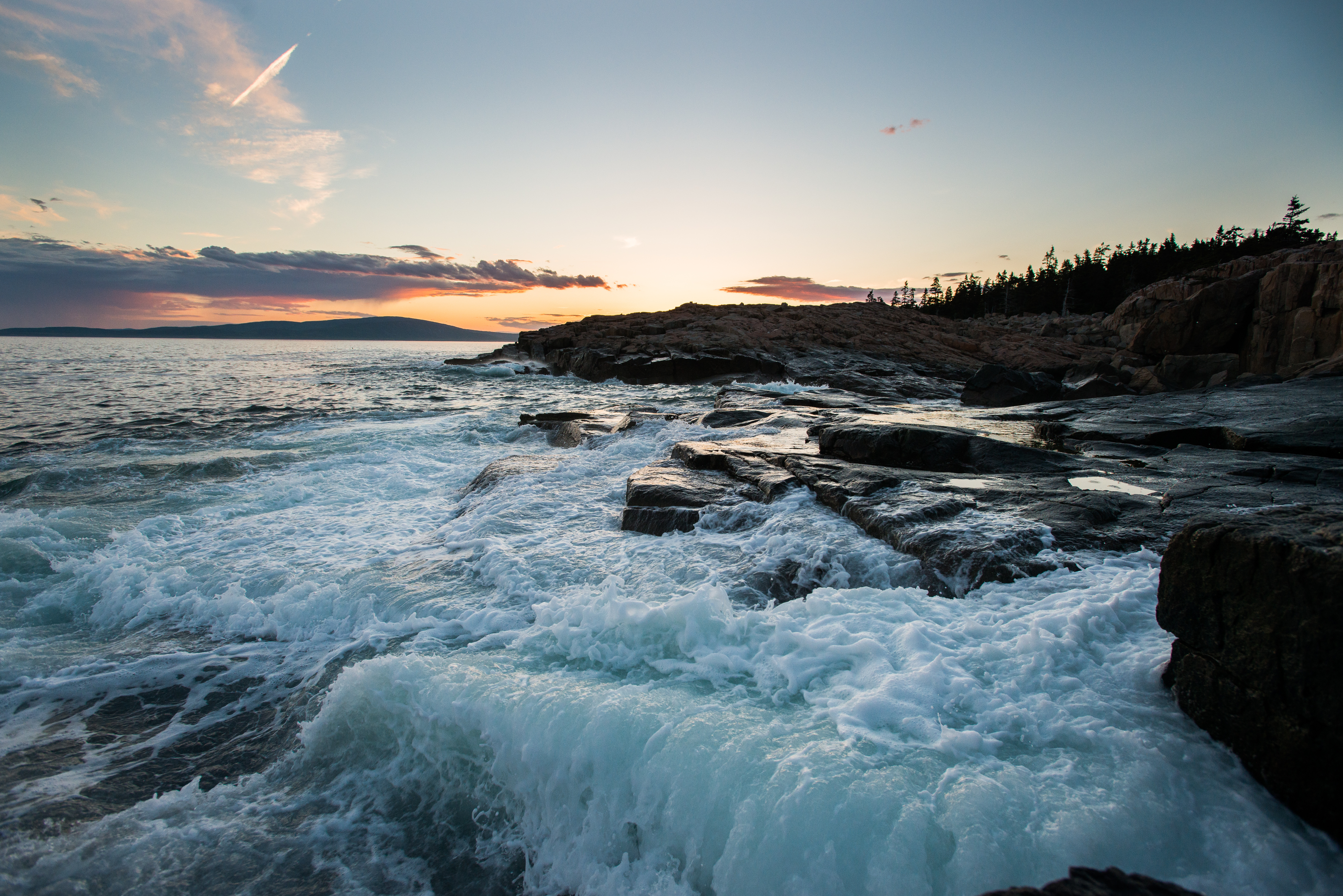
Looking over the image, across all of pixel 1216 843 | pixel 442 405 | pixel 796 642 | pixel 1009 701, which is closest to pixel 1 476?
pixel 442 405

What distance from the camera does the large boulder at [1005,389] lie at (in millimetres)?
18641

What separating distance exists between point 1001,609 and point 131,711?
21.5 feet

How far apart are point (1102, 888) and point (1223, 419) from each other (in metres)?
11.1

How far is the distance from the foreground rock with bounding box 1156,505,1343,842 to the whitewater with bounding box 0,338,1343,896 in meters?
0.16

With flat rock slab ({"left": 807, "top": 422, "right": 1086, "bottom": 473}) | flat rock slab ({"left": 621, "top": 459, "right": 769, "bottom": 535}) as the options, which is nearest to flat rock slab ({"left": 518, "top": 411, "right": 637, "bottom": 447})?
flat rock slab ({"left": 621, "top": 459, "right": 769, "bottom": 535})

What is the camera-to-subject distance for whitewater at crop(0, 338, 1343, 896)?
100 inches

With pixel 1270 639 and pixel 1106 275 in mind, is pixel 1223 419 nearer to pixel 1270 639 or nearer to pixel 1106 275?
pixel 1270 639

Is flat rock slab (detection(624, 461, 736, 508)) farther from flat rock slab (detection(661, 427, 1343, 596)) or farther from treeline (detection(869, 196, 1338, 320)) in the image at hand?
treeline (detection(869, 196, 1338, 320))

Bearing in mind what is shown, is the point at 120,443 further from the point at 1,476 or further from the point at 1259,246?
the point at 1259,246

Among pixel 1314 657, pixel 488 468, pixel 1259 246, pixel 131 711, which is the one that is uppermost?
pixel 1259 246

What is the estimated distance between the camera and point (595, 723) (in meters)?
3.34

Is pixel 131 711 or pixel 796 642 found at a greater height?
pixel 796 642

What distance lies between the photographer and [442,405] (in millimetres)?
21391

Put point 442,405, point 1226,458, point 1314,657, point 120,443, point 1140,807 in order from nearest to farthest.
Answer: point 1314,657, point 1140,807, point 1226,458, point 120,443, point 442,405
